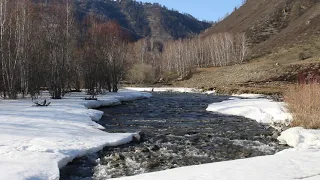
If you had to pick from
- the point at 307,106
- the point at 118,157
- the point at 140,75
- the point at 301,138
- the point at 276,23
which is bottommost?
the point at 118,157

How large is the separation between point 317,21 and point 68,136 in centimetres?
11602

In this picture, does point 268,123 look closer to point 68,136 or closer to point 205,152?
point 205,152

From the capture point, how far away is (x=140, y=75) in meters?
89.3

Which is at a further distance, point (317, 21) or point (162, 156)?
point (317, 21)

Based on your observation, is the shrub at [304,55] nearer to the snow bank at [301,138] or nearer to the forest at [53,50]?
the forest at [53,50]

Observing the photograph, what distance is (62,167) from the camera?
10594mm

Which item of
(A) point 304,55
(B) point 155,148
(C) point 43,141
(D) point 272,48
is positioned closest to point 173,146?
(B) point 155,148

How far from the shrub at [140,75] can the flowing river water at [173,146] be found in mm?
66705

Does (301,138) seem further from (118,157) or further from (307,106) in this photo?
(118,157)

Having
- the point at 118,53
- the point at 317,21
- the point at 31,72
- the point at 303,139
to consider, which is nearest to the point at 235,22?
the point at 317,21

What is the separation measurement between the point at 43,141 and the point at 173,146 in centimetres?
498

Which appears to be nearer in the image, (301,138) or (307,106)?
(301,138)

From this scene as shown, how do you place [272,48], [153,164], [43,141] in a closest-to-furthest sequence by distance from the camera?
[153,164], [43,141], [272,48]

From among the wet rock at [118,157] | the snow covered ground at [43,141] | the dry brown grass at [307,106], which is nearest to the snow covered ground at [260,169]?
the snow covered ground at [43,141]
